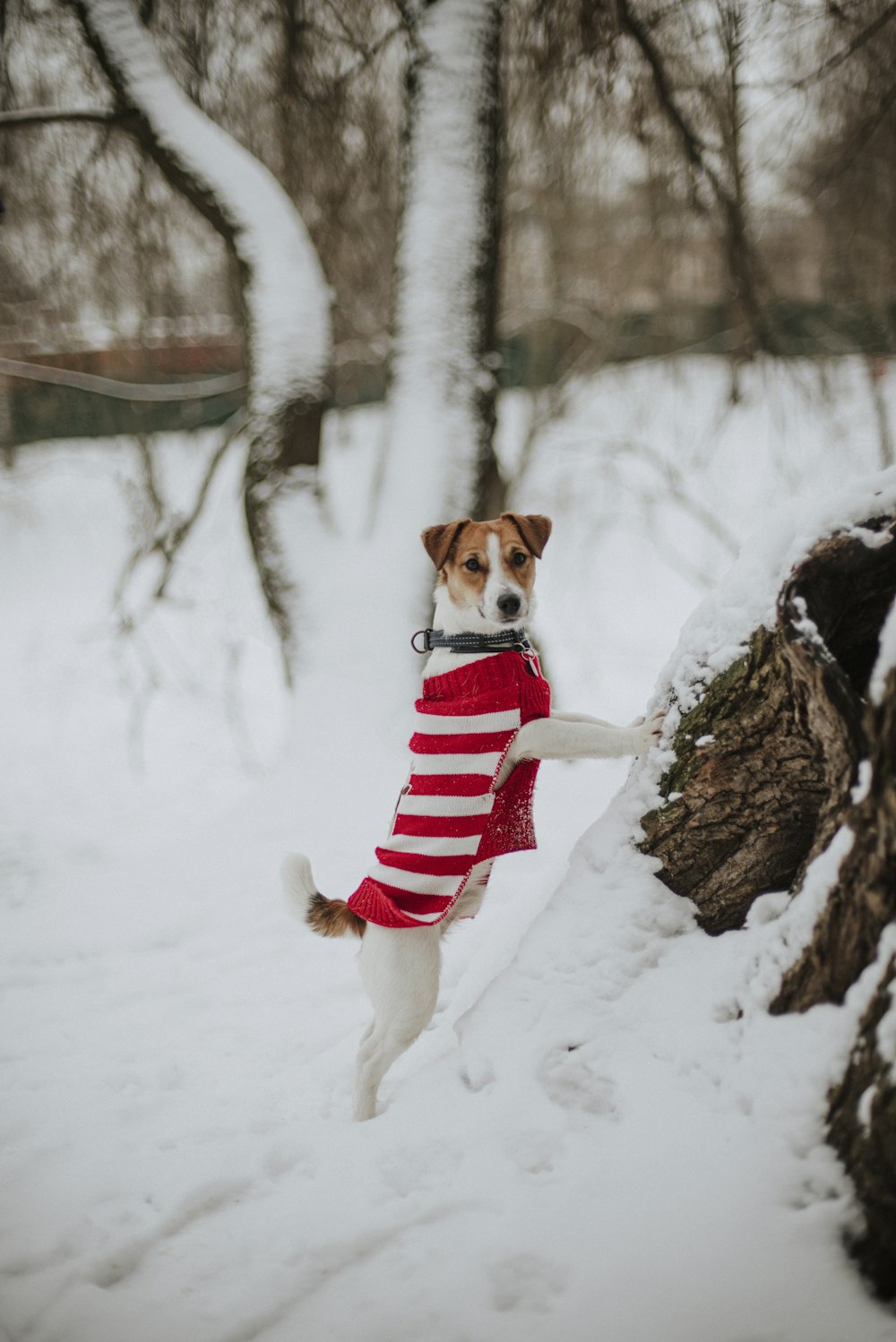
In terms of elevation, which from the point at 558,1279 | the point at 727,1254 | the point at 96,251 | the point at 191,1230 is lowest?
the point at 191,1230

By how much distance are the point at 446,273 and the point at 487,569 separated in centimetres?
263

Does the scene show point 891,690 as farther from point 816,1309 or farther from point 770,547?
point 816,1309

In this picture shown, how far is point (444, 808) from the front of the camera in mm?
2371

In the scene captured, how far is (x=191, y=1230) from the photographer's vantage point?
6.54ft

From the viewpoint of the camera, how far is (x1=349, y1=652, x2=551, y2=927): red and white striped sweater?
2371 millimetres

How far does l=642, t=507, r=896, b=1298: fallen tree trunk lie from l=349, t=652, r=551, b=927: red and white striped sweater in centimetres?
51

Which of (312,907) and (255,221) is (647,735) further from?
(255,221)

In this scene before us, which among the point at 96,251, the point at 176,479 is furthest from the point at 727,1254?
the point at 176,479

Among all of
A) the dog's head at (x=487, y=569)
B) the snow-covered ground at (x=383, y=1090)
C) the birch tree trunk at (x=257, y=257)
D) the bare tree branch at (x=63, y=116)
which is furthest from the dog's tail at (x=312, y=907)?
the bare tree branch at (x=63, y=116)

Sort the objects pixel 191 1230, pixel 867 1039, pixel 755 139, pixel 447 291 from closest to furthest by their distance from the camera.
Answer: pixel 867 1039
pixel 191 1230
pixel 447 291
pixel 755 139

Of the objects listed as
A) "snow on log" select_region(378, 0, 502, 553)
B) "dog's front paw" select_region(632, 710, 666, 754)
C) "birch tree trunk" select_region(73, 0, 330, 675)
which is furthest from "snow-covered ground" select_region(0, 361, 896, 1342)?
"snow on log" select_region(378, 0, 502, 553)

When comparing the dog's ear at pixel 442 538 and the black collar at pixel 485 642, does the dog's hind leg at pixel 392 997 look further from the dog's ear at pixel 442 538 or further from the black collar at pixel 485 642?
the dog's ear at pixel 442 538

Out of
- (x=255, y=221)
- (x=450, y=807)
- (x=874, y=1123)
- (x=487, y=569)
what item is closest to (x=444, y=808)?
(x=450, y=807)

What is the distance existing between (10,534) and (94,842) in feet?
23.4
